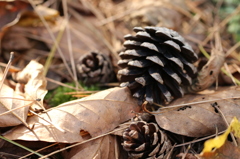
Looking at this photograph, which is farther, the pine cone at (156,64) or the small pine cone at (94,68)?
the small pine cone at (94,68)

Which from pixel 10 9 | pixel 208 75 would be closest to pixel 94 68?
pixel 208 75

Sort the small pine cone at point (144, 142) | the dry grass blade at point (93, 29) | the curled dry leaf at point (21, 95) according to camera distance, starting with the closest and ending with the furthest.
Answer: the small pine cone at point (144, 142), the curled dry leaf at point (21, 95), the dry grass blade at point (93, 29)

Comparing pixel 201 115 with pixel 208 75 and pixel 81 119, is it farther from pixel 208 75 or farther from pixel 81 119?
pixel 81 119

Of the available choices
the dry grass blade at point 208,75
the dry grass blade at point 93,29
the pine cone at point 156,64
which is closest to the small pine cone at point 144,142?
the pine cone at point 156,64

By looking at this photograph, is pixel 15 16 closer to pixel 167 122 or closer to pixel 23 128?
pixel 23 128

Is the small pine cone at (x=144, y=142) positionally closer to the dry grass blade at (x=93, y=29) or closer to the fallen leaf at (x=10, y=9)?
the dry grass blade at (x=93, y=29)
